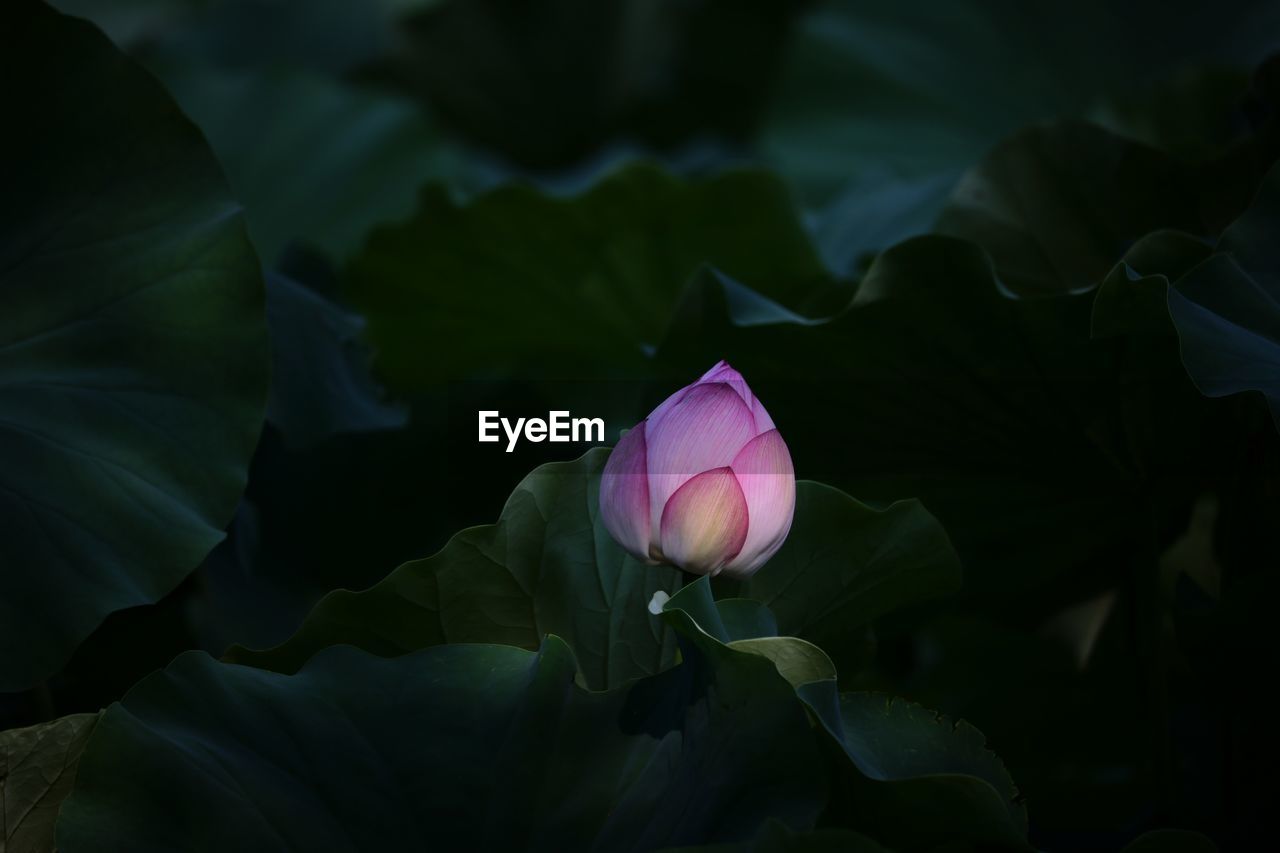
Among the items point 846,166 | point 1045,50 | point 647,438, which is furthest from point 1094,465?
point 1045,50

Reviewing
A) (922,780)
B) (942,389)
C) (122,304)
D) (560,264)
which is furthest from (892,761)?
(560,264)

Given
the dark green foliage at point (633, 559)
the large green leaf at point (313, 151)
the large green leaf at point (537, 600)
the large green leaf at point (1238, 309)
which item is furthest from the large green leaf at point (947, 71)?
the large green leaf at point (537, 600)

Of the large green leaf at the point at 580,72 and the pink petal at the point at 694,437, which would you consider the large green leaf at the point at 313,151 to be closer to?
the large green leaf at the point at 580,72

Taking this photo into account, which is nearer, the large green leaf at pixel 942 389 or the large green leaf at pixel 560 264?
the large green leaf at pixel 942 389

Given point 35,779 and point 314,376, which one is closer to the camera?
point 35,779

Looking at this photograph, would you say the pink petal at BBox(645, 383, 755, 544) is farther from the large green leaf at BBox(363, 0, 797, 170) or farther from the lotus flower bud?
the large green leaf at BBox(363, 0, 797, 170)

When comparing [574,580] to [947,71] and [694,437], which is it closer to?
[694,437]
